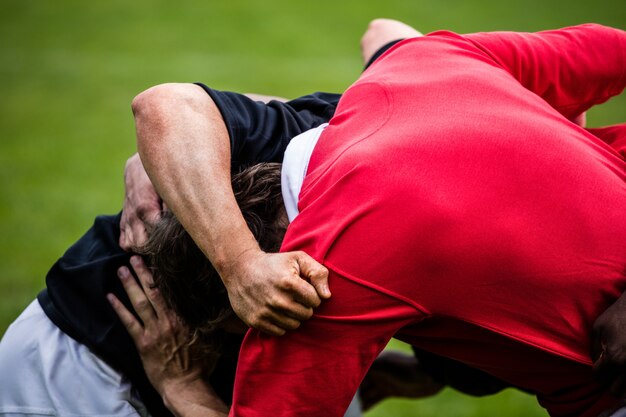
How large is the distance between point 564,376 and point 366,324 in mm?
584

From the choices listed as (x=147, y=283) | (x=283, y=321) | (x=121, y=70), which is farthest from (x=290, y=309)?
(x=121, y=70)

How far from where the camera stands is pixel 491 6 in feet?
37.8

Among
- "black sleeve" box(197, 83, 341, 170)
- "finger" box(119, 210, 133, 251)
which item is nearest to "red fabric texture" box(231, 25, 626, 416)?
"black sleeve" box(197, 83, 341, 170)

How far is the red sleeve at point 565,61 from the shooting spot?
2.12 meters

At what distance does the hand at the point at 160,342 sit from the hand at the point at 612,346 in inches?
43.3

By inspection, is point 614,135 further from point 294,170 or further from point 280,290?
point 280,290

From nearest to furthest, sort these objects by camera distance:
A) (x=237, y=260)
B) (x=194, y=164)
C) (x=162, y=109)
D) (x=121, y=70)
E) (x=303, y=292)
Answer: (x=303, y=292) → (x=237, y=260) → (x=194, y=164) → (x=162, y=109) → (x=121, y=70)

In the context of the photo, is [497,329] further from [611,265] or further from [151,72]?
[151,72]

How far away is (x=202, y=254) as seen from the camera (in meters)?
1.99

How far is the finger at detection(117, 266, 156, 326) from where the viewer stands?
90.7 inches

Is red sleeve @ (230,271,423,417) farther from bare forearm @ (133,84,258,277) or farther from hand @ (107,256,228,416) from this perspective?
hand @ (107,256,228,416)

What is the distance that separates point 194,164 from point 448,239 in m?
0.64

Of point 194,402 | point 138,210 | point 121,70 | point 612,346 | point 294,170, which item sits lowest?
point 121,70

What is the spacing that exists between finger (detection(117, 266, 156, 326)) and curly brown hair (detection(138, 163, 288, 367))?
117 millimetres
